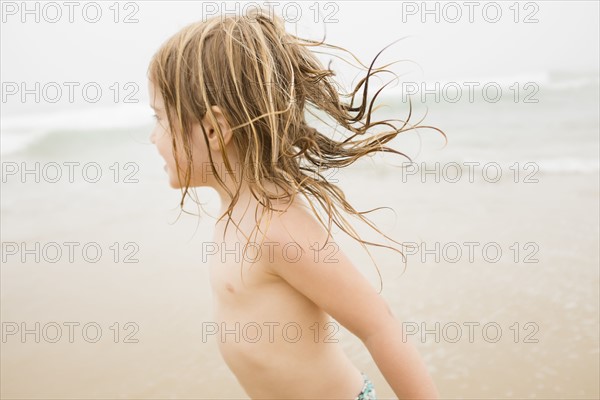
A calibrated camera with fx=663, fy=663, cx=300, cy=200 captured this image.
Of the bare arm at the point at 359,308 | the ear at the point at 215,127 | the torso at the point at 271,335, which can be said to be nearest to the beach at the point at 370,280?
the torso at the point at 271,335

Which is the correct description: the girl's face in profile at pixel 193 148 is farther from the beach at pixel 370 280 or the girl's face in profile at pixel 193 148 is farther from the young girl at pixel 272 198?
the beach at pixel 370 280

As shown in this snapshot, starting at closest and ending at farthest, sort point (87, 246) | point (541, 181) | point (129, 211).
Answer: point (87, 246) → point (129, 211) → point (541, 181)

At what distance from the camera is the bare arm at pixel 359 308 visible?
1.29 m

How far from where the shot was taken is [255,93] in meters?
1.38

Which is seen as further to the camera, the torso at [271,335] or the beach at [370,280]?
the beach at [370,280]

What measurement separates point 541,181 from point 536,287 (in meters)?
2.69

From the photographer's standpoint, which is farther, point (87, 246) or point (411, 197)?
point (411, 197)

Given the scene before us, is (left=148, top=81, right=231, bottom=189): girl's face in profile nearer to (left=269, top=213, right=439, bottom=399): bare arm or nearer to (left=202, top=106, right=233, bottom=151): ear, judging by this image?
(left=202, top=106, right=233, bottom=151): ear

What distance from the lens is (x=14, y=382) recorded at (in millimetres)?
2717

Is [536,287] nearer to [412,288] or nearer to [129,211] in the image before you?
[412,288]

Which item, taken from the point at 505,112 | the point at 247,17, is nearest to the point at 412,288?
the point at 247,17

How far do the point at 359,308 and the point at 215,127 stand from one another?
0.48 metres

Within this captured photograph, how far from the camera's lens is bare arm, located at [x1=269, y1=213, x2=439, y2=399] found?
4.25 feet

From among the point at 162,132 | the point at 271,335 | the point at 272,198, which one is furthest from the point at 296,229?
the point at 162,132
